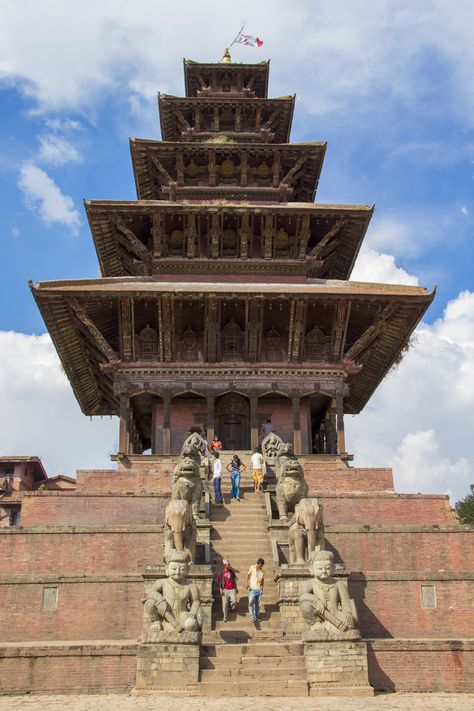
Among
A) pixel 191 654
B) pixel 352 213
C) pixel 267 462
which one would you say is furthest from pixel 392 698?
pixel 352 213

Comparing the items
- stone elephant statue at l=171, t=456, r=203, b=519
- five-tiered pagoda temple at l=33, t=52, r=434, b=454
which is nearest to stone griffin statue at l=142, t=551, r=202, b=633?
stone elephant statue at l=171, t=456, r=203, b=519

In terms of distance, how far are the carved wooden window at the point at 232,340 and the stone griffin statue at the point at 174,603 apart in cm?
1332

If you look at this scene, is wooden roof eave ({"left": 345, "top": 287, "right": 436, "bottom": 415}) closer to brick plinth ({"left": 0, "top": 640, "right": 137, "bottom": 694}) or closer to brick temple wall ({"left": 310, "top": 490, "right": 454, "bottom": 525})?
brick temple wall ({"left": 310, "top": 490, "right": 454, "bottom": 525})

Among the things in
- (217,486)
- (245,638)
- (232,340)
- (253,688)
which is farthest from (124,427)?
(253,688)

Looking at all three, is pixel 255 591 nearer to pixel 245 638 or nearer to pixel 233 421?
pixel 245 638

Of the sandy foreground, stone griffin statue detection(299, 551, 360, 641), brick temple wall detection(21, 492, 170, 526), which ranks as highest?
brick temple wall detection(21, 492, 170, 526)

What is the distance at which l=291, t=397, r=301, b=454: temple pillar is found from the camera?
968 inches

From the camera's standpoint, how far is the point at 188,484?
53.0 feet

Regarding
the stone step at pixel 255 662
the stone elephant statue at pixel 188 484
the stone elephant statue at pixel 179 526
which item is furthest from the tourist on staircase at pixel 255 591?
the stone elephant statue at pixel 188 484

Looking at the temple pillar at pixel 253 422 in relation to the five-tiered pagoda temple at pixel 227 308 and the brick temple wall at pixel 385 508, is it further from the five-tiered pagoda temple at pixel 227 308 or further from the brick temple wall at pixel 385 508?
the brick temple wall at pixel 385 508

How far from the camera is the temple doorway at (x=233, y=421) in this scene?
26.3m

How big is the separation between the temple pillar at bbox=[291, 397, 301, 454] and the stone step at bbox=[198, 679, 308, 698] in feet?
41.3

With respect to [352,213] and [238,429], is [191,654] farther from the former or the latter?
[352,213]

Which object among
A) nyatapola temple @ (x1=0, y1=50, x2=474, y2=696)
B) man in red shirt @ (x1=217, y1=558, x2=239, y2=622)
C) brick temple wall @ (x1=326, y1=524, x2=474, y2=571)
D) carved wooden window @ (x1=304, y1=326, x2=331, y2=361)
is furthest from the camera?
carved wooden window @ (x1=304, y1=326, x2=331, y2=361)
